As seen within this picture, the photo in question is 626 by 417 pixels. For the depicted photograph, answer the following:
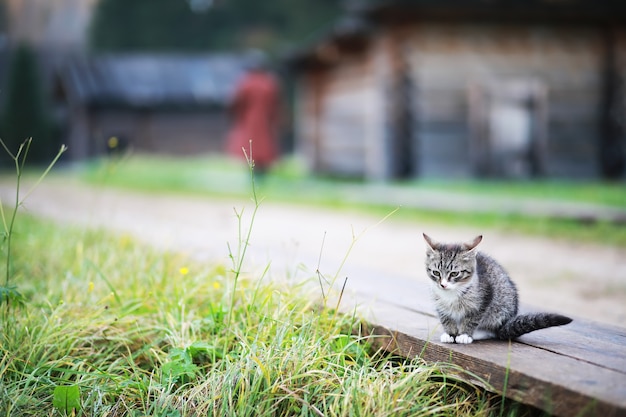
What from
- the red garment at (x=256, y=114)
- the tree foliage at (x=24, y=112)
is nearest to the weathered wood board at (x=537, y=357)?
the red garment at (x=256, y=114)

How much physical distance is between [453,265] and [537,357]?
16.6 inches

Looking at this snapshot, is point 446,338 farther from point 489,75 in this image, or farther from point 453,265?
Result: point 489,75

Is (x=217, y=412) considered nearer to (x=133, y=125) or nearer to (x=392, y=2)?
(x=392, y=2)

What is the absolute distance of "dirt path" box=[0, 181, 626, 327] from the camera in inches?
156


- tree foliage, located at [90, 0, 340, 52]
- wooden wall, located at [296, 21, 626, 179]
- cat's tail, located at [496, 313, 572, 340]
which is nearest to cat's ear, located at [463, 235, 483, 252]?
cat's tail, located at [496, 313, 572, 340]

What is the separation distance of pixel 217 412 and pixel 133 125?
28.1 m

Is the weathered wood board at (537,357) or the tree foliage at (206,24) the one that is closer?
the weathered wood board at (537,357)

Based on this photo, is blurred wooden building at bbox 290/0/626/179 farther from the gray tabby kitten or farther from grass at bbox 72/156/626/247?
the gray tabby kitten

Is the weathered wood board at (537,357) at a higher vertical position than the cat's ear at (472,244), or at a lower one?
lower

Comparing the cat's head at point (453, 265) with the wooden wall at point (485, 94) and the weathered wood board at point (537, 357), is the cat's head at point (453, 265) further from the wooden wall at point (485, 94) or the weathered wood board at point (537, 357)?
the wooden wall at point (485, 94)

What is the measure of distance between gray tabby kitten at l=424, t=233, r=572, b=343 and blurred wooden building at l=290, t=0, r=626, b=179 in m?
10.6

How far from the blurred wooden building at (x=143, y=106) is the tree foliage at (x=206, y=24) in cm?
1061

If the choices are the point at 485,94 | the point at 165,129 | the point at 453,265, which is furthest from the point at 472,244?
the point at 165,129

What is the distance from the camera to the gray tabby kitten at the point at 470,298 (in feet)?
7.93
